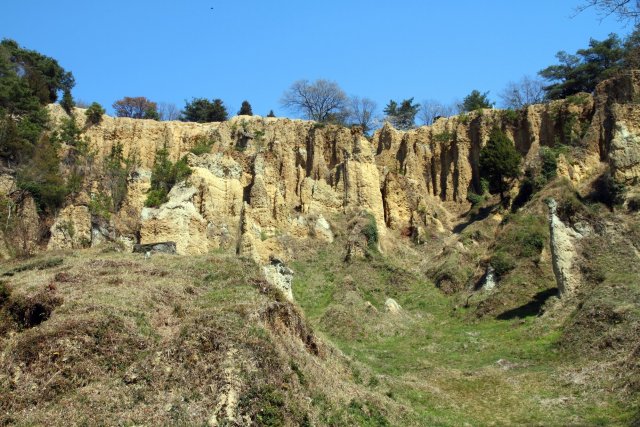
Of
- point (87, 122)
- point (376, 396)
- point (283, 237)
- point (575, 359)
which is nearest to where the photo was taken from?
point (376, 396)

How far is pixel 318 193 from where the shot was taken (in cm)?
4459

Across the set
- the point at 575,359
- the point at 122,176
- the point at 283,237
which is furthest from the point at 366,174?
the point at 575,359

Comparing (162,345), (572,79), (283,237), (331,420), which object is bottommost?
(331,420)

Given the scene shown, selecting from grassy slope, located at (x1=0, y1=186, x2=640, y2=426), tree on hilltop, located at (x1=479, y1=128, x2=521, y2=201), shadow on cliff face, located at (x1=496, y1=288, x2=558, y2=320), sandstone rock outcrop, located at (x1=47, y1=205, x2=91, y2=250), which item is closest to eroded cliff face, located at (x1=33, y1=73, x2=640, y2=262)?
sandstone rock outcrop, located at (x1=47, y1=205, x2=91, y2=250)

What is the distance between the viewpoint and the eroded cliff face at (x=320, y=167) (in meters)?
37.1

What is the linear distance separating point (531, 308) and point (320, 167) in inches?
879

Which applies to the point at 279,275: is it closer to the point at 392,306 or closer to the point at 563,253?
the point at 392,306

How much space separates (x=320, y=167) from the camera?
162 feet

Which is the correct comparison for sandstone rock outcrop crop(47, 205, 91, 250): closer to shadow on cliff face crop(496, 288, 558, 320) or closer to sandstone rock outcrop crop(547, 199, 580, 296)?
shadow on cliff face crop(496, 288, 558, 320)

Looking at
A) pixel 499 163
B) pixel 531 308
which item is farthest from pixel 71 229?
pixel 499 163

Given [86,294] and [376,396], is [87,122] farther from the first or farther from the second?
[376,396]

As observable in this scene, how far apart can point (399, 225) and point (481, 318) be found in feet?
48.6

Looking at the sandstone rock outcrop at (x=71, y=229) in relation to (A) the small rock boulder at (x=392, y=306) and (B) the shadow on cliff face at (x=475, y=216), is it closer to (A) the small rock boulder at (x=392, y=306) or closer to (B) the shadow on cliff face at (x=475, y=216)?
(A) the small rock boulder at (x=392, y=306)

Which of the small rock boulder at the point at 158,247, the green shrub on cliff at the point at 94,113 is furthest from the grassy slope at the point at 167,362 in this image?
the green shrub on cliff at the point at 94,113
